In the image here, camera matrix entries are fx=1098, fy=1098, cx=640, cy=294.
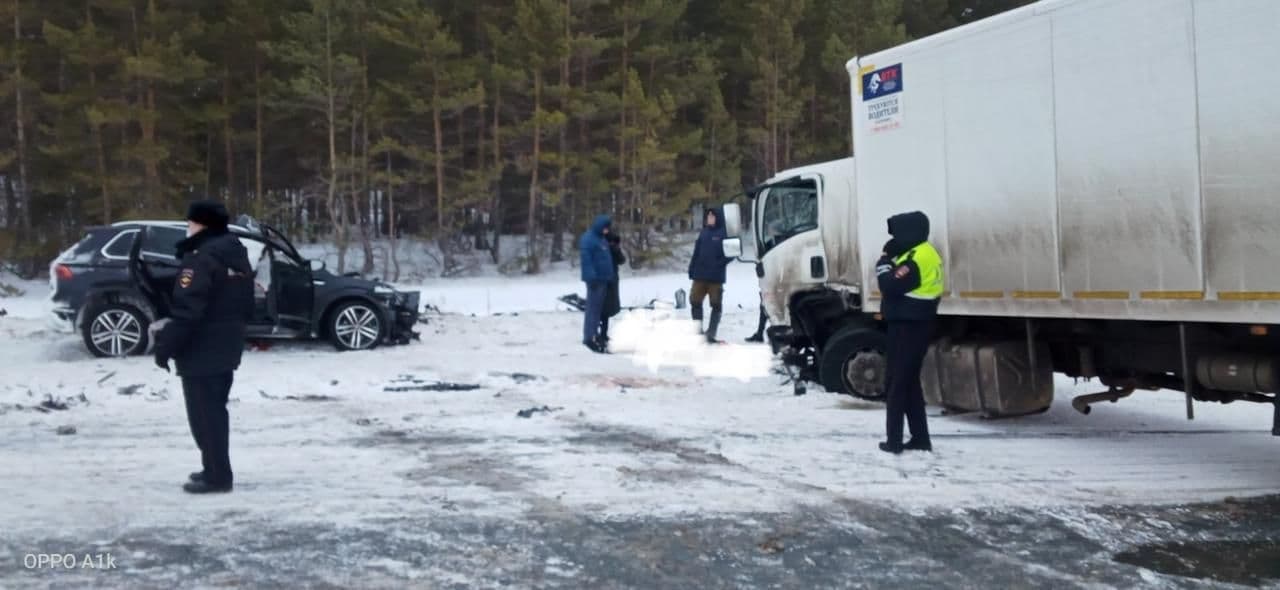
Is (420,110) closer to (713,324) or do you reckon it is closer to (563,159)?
(563,159)

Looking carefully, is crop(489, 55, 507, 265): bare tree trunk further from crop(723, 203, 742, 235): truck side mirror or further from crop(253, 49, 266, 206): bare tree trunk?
crop(723, 203, 742, 235): truck side mirror

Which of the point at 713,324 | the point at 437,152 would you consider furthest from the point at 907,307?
the point at 437,152

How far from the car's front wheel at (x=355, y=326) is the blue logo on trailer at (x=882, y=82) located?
757cm

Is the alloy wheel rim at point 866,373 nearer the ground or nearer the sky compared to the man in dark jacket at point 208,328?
nearer the ground

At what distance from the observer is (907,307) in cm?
760

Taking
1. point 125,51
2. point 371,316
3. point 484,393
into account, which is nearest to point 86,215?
point 125,51

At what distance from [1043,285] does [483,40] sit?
2959 centimetres

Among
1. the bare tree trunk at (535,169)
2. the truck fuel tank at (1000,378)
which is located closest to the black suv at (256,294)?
the truck fuel tank at (1000,378)

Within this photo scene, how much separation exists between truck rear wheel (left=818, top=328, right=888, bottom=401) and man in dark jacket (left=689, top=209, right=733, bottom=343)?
177 inches

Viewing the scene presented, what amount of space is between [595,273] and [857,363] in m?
5.04

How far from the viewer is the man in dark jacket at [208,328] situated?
20.2 feet

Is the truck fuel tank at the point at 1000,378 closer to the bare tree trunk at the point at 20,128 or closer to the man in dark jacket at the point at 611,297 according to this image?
the man in dark jacket at the point at 611,297

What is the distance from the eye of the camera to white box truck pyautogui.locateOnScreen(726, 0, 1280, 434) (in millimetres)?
6281

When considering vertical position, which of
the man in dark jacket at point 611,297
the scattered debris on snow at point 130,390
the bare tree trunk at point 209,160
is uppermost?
the bare tree trunk at point 209,160
